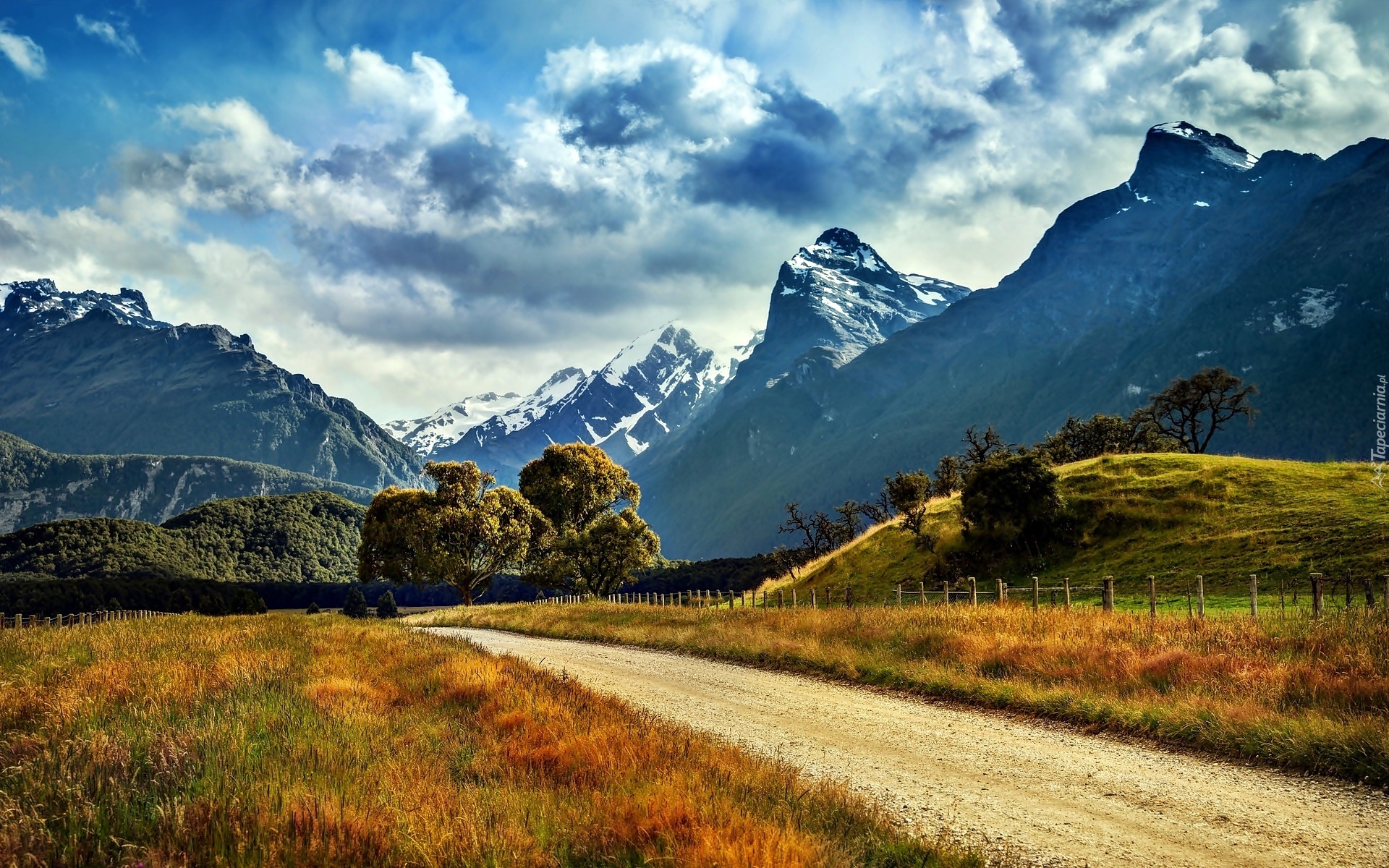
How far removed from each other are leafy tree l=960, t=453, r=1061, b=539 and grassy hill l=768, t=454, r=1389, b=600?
6.23ft

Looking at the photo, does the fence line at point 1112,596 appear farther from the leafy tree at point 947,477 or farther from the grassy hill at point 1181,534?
the leafy tree at point 947,477

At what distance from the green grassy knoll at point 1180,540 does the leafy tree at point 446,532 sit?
95.3 ft

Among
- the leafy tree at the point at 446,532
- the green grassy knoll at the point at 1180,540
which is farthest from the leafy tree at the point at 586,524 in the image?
the green grassy knoll at the point at 1180,540

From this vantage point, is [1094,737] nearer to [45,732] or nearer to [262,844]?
[262,844]

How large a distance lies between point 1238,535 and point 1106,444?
48844mm

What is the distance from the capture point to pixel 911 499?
62844mm

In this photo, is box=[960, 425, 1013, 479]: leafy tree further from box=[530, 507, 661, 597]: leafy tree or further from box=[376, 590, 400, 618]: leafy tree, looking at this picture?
box=[376, 590, 400, 618]: leafy tree

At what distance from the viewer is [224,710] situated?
10258 millimetres

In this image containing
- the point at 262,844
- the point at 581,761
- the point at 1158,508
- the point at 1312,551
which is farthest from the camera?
the point at 1158,508

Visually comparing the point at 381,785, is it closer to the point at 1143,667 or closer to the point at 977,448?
the point at 1143,667

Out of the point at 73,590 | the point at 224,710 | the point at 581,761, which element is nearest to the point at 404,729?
the point at 224,710

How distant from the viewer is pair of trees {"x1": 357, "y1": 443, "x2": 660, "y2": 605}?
69.3m

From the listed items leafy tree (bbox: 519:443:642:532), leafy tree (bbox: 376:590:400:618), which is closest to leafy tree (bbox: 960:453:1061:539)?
leafy tree (bbox: 519:443:642:532)

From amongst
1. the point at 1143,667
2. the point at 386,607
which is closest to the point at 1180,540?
the point at 1143,667
